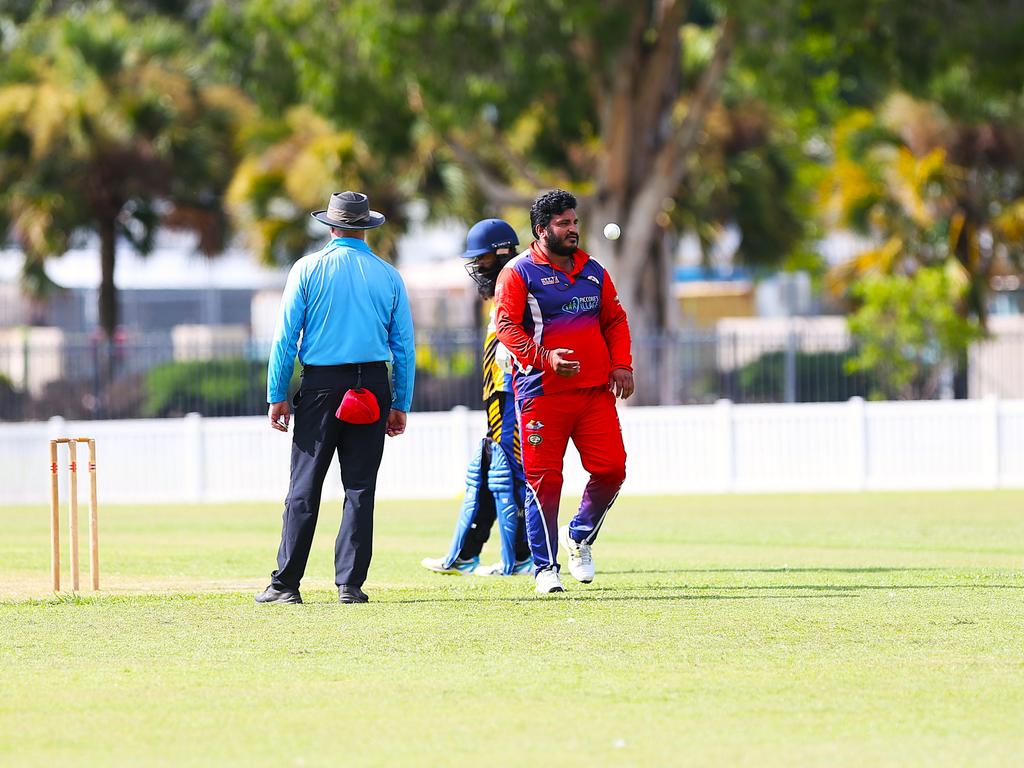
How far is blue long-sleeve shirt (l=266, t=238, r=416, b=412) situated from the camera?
9273 mm

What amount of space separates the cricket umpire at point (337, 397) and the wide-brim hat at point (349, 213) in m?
0.15

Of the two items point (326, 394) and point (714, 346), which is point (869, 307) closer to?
point (714, 346)

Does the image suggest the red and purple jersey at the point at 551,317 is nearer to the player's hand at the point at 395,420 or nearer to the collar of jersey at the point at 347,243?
the player's hand at the point at 395,420

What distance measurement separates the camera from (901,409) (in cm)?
2073

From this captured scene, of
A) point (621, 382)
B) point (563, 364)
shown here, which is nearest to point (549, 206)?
point (563, 364)

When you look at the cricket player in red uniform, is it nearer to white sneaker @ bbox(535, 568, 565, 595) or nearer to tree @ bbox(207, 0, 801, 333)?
white sneaker @ bbox(535, 568, 565, 595)

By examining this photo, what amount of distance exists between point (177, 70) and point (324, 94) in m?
6.42

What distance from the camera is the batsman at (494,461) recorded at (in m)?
10.6

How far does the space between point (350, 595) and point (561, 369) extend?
4.85 ft

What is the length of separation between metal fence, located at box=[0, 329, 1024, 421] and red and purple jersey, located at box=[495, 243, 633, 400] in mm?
17568

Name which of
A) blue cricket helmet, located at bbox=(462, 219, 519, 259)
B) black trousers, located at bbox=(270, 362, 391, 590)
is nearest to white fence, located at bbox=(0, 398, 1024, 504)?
blue cricket helmet, located at bbox=(462, 219, 519, 259)

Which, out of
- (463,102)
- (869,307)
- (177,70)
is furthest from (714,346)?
(177,70)

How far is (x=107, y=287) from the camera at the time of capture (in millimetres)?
32500

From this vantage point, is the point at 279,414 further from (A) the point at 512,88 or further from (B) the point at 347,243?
(A) the point at 512,88
